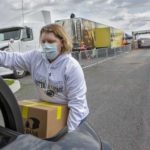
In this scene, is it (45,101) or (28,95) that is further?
(28,95)

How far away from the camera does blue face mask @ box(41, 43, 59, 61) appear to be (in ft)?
10.1

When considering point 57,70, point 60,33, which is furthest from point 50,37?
point 57,70

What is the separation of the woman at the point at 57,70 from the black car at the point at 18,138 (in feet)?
2.52

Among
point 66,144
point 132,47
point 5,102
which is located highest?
point 5,102

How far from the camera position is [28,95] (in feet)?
42.0

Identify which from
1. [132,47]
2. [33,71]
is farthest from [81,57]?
[132,47]

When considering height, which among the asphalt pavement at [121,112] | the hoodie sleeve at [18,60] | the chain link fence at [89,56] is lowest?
the chain link fence at [89,56]

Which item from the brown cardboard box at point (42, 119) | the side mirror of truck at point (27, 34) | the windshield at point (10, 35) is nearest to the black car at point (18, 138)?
the brown cardboard box at point (42, 119)

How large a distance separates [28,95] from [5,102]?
10.8 metres

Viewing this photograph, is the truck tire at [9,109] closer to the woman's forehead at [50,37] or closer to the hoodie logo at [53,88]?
the hoodie logo at [53,88]

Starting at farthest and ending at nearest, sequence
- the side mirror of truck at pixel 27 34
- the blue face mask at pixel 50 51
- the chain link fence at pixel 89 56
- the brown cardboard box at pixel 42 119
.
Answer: the chain link fence at pixel 89 56
the side mirror of truck at pixel 27 34
the blue face mask at pixel 50 51
the brown cardboard box at pixel 42 119

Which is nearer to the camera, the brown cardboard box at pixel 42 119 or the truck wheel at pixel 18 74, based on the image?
the brown cardboard box at pixel 42 119

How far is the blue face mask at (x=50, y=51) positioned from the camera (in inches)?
121

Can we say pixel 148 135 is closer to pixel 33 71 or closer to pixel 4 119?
pixel 33 71
